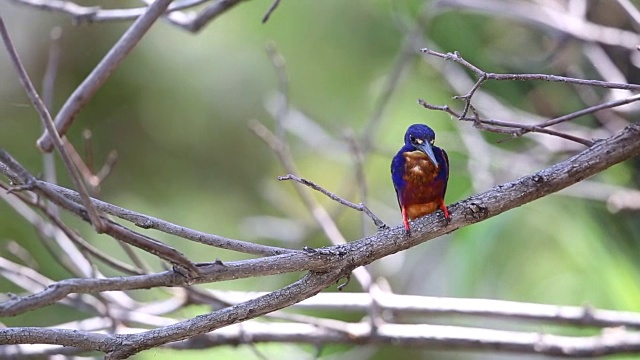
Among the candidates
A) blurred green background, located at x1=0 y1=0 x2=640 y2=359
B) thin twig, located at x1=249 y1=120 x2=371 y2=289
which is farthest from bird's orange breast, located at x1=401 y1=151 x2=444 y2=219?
blurred green background, located at x1=0 y1=0 x2=640 y2=359

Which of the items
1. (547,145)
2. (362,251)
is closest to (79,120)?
(547,145)

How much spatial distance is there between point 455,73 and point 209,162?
3.98ft

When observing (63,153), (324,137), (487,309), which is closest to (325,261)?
(63,153)

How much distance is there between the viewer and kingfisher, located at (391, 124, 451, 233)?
130 centimetres

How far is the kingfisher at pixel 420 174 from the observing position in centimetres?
130

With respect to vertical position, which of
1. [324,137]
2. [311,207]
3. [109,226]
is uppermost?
[324,137]

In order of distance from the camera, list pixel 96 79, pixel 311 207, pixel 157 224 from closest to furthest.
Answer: pixel 157 224, pixel 96 79, pixel 311 207

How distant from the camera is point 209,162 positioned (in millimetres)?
3488

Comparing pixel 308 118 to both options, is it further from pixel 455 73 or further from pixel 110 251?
pixel 110 251

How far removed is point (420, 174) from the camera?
1.34 meters

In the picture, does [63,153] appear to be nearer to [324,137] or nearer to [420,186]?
[420,186]

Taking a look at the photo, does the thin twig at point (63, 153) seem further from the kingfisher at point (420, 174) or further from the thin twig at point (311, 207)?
the thin twig at point (311, 207)

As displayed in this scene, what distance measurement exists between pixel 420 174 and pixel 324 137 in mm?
1664

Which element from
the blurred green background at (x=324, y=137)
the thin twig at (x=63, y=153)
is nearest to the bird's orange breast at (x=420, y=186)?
the thin twig at (x=63, y=153)
